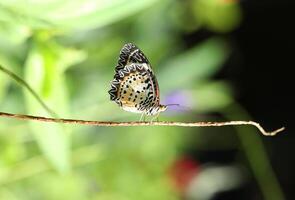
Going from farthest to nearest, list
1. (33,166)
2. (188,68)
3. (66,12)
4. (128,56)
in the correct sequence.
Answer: (188,68) < (33,166) < (66,12) < (128,56)

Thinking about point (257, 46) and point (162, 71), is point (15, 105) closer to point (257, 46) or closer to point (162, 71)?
point (162, 71)

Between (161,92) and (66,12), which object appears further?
(161,92)

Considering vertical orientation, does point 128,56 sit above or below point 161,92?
below

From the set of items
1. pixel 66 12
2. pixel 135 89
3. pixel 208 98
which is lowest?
pixel 135 89

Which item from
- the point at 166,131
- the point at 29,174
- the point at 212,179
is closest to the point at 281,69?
the point at 212,179

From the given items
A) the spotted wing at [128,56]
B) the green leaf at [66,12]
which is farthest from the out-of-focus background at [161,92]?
the spotted wing at [128,56]

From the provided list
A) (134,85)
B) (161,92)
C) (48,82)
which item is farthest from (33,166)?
(134,85)

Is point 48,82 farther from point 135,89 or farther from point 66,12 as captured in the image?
point 135,89

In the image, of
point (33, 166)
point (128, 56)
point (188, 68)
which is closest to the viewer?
point (128, 56)
